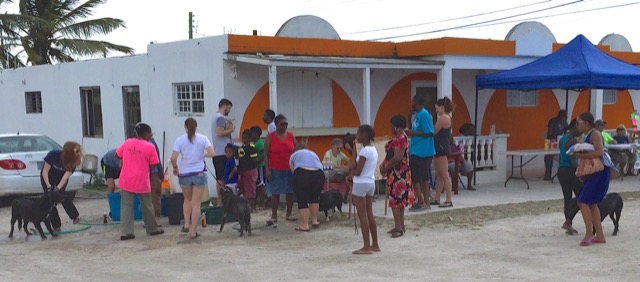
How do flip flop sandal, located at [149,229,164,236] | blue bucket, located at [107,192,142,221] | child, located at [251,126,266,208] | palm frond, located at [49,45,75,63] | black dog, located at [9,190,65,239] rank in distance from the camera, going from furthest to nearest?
palm frond, located at [49,45,75,63]
child, located at [251,126,266,208]
blue bucket, located at [107,192,142,221]
flip flop sandal, located at [149,229,164,236]
black dog, located at [9,190,65,239]

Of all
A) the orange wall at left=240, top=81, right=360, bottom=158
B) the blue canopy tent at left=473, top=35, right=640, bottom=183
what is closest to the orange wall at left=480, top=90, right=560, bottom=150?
the blue canopy tent at left=473, top=35, right=640, bottom=183

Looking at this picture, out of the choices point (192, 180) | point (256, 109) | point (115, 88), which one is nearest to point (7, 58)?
point (115, 88)

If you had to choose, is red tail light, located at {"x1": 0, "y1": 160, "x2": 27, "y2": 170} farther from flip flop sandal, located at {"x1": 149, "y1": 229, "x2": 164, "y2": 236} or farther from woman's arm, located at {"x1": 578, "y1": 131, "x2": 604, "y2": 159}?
woman's arm, located at {"x1": 578, "y1": 131, "x2": 604, "y2": 159}

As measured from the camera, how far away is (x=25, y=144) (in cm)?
1268

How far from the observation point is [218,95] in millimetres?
12336

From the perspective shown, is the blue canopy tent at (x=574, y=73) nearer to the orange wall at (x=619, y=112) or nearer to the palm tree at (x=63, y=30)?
the orange wall at (x=619, y=112)

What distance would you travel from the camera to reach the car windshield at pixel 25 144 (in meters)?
12.4

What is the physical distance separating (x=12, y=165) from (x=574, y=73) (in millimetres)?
9724

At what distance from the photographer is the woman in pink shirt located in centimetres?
864

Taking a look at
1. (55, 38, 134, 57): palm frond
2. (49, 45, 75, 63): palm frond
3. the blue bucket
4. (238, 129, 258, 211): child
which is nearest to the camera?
the blue bucket

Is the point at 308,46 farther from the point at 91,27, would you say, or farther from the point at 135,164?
the point at 91,27

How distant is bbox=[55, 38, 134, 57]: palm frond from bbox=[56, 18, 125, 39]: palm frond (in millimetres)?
265

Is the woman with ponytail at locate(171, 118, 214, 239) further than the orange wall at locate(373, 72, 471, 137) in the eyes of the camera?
No

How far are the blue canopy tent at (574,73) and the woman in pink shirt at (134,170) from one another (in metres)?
7.04
